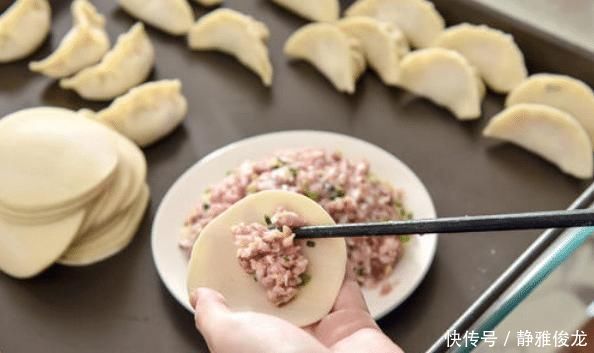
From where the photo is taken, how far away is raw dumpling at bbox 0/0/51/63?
1839 mm

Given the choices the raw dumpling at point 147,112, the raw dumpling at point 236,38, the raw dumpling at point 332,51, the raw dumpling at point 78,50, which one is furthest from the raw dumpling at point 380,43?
the raw dumpling at point 78,50

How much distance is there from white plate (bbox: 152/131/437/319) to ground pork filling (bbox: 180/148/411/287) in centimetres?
2

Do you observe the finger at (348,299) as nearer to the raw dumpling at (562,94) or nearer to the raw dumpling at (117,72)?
the raw dumpling at (562,94)

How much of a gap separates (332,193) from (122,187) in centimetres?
42

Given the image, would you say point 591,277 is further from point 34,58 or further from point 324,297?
point 34,58

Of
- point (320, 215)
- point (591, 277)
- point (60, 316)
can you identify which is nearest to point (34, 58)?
point (60, 316)

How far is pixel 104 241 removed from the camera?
1.45 meters

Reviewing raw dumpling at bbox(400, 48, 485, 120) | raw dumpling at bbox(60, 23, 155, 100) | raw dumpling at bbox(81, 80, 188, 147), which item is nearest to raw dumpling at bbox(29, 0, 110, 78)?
raw dumpling at bbox(60, 23, 155, 100)

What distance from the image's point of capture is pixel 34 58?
189 centimetres

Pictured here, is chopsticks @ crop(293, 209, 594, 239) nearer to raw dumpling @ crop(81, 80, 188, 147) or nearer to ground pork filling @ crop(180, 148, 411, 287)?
ground pork filling @ crop(180, 148, 411, 287)

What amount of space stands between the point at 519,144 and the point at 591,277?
61cm

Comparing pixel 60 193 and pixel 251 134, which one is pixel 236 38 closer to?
pixel 251 134

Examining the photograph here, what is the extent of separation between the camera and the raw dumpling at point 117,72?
5.66 feet

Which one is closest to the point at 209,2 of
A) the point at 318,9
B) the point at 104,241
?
the point at 318,9
